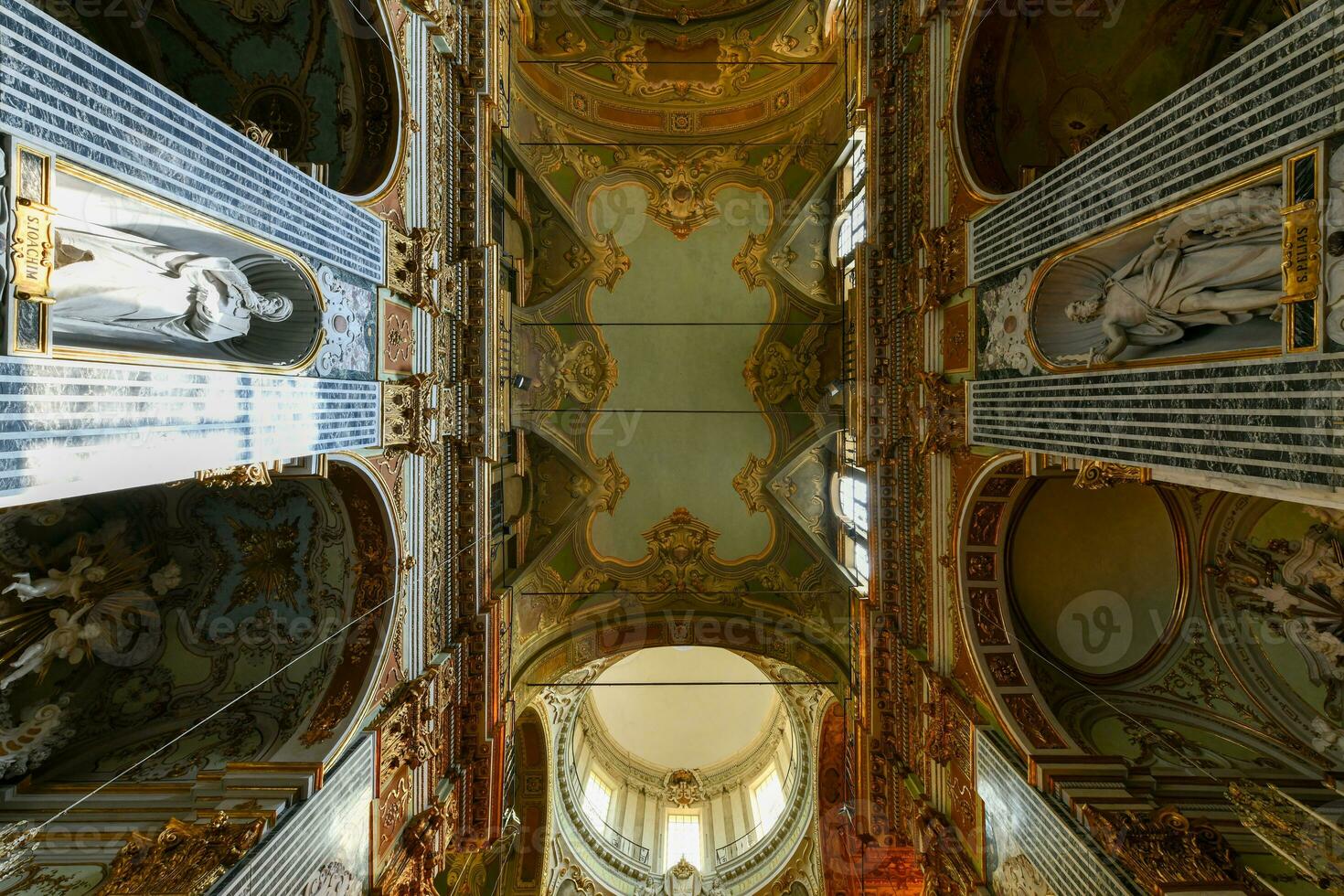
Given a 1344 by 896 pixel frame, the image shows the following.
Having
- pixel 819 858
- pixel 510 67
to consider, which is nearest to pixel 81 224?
pixel 510 67

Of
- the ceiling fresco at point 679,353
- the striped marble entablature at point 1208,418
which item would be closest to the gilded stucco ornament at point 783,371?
the ceiling fresco at point 679,353

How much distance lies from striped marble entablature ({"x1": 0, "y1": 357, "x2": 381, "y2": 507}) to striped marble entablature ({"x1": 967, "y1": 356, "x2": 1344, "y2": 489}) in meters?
7.42

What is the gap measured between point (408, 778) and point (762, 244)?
11.9 m

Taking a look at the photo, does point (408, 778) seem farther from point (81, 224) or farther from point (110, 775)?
point (81, 224)

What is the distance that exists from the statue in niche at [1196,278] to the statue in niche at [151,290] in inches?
310

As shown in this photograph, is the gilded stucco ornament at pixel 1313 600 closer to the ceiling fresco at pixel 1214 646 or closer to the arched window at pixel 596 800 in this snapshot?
the ceiling fresco at pixel 1214 646

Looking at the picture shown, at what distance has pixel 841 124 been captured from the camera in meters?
12.2

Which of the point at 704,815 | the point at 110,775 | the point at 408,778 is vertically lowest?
the point at 704,815

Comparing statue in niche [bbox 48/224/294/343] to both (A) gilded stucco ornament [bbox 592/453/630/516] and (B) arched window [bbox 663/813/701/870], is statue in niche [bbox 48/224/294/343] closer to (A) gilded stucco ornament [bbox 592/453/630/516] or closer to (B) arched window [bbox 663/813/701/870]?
(A) gilded stucco ornament [bbox 592/453/630/516]

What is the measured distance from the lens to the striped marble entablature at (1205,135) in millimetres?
3746

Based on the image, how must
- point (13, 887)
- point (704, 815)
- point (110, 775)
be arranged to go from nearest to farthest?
point (13, 887), point (110, 775), point (704, 815)

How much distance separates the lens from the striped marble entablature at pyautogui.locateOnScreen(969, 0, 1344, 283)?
12.3 feet

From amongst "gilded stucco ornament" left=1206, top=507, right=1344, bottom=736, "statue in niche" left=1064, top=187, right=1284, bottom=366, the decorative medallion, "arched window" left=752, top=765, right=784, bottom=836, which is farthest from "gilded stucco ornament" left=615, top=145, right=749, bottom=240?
the decorative medallion

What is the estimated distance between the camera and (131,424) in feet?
13.4
